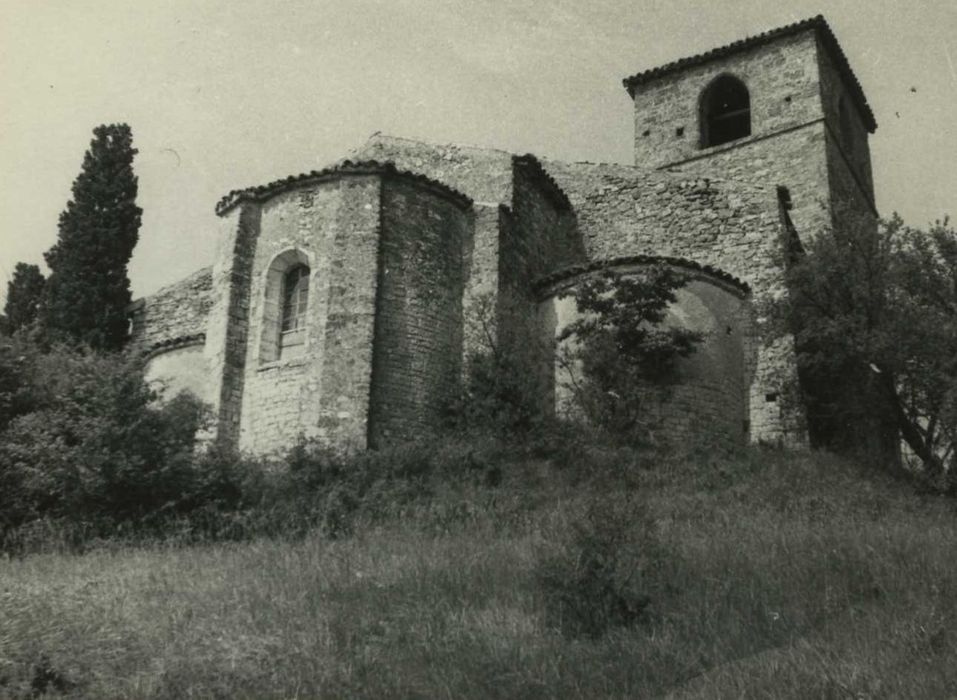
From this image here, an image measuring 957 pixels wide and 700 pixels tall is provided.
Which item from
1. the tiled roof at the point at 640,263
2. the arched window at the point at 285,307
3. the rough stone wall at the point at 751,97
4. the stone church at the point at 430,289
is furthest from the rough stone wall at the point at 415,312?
the rough stone wall at the point at 751,97

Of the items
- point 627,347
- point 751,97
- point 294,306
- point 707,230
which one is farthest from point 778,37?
point 294,306

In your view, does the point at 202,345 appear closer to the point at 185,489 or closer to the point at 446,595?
the point at 185,489

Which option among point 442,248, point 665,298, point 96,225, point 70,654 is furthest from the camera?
point 96,225

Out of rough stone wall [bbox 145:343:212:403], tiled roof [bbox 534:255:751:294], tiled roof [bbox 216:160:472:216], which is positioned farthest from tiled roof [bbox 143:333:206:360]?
tiled roof [bbox 534:255:751:294]

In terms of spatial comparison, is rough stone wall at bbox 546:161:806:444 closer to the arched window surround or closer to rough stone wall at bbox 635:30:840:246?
rough stone wall at bbox 635:30:840:246

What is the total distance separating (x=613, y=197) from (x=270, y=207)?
8286mm

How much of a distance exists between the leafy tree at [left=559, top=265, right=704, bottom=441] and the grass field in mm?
4588

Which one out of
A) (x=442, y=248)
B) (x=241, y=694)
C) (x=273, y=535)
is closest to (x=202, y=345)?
(x=442, y=248)

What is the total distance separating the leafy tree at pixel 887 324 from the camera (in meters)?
15.7

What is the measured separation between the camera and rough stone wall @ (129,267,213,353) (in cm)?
2138

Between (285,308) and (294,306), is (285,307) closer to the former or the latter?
(285,308)

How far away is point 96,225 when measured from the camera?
72.9 ft

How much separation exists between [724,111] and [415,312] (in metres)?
15.7

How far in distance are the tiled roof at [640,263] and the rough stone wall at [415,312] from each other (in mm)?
1818
